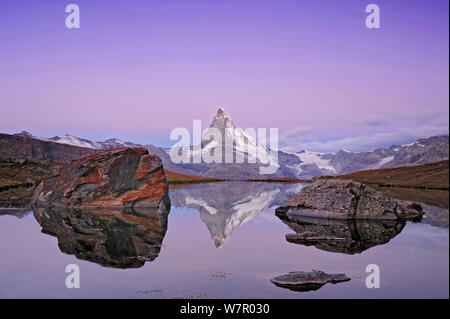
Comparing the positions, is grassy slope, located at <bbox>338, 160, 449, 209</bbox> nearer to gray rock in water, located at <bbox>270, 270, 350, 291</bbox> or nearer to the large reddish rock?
the large reddish rock

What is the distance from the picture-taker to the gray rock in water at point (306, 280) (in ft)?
56.0

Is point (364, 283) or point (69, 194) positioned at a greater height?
point (69, 194)

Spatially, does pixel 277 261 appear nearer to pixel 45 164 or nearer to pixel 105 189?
pixel 105 189

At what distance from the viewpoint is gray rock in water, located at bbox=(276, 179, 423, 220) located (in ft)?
128

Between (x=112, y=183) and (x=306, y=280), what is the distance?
35.6 m

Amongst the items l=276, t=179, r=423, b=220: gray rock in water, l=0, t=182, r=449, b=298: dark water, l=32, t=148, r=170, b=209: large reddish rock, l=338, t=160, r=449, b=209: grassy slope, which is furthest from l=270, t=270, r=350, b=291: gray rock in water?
l=338, t=160, r=449, b=209: grassy slope

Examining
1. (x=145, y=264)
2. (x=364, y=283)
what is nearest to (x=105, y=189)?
(x=145, y=264)

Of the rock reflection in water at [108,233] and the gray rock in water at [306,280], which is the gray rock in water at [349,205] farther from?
the gray rock in water at [306,280]

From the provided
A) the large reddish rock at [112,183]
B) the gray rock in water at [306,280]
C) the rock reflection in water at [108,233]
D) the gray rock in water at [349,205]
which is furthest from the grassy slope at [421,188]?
the gray rock in water at [306,280]

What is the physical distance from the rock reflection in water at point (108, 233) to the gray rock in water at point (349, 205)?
594 inches

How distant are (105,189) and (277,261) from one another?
31928 mm

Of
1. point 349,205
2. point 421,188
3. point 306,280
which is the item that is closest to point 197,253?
point 306,280
